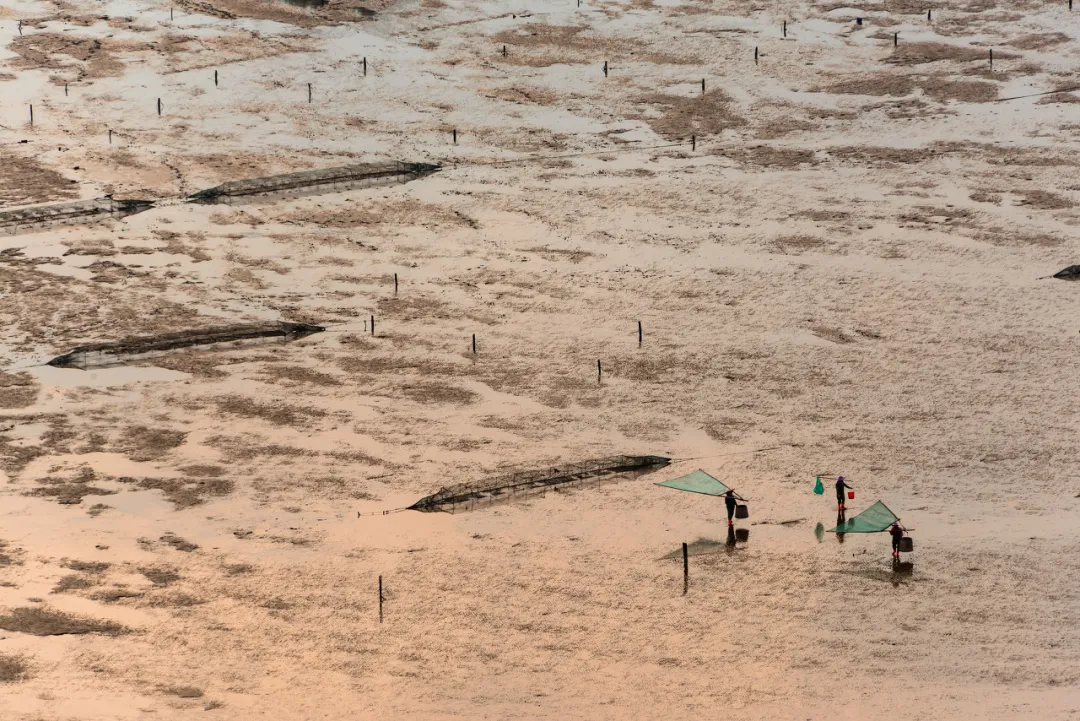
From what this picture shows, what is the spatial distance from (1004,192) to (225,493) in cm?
1630

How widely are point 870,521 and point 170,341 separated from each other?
11226 mm

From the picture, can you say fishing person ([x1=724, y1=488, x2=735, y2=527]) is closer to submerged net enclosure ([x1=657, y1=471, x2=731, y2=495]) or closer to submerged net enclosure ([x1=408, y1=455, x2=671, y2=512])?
submerged net enclosure ([x1=657, y1=471, x2=731, y2=495])

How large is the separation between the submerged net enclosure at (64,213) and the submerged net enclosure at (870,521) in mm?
15524

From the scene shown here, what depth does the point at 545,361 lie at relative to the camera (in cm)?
2456

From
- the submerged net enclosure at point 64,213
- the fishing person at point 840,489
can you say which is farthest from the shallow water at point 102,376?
the fishing person at point 840,489

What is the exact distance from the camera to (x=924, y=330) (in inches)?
992

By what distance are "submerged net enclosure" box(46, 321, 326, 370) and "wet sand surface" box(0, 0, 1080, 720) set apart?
19 cm

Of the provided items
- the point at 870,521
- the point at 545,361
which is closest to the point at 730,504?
the point at 870,521

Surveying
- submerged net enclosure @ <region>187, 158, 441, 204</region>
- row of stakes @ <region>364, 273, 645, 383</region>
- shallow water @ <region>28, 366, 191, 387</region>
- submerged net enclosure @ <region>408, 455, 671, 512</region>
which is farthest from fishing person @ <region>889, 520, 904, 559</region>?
submerged net enclosure @ <region>187, 158, 441, 204</region>

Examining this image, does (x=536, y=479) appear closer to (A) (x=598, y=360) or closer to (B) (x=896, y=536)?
(A) (x=598, y=360)

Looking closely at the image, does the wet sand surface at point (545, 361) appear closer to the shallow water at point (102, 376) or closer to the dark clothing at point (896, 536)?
the shallow water at point (102, 376)

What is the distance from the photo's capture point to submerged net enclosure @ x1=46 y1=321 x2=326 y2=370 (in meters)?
24.3

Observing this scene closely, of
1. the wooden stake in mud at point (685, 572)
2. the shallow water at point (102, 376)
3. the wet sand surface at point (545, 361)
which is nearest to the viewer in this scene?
Answer: the wet sand surface at point (545, 361)

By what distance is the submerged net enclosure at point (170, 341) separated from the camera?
2427cm
